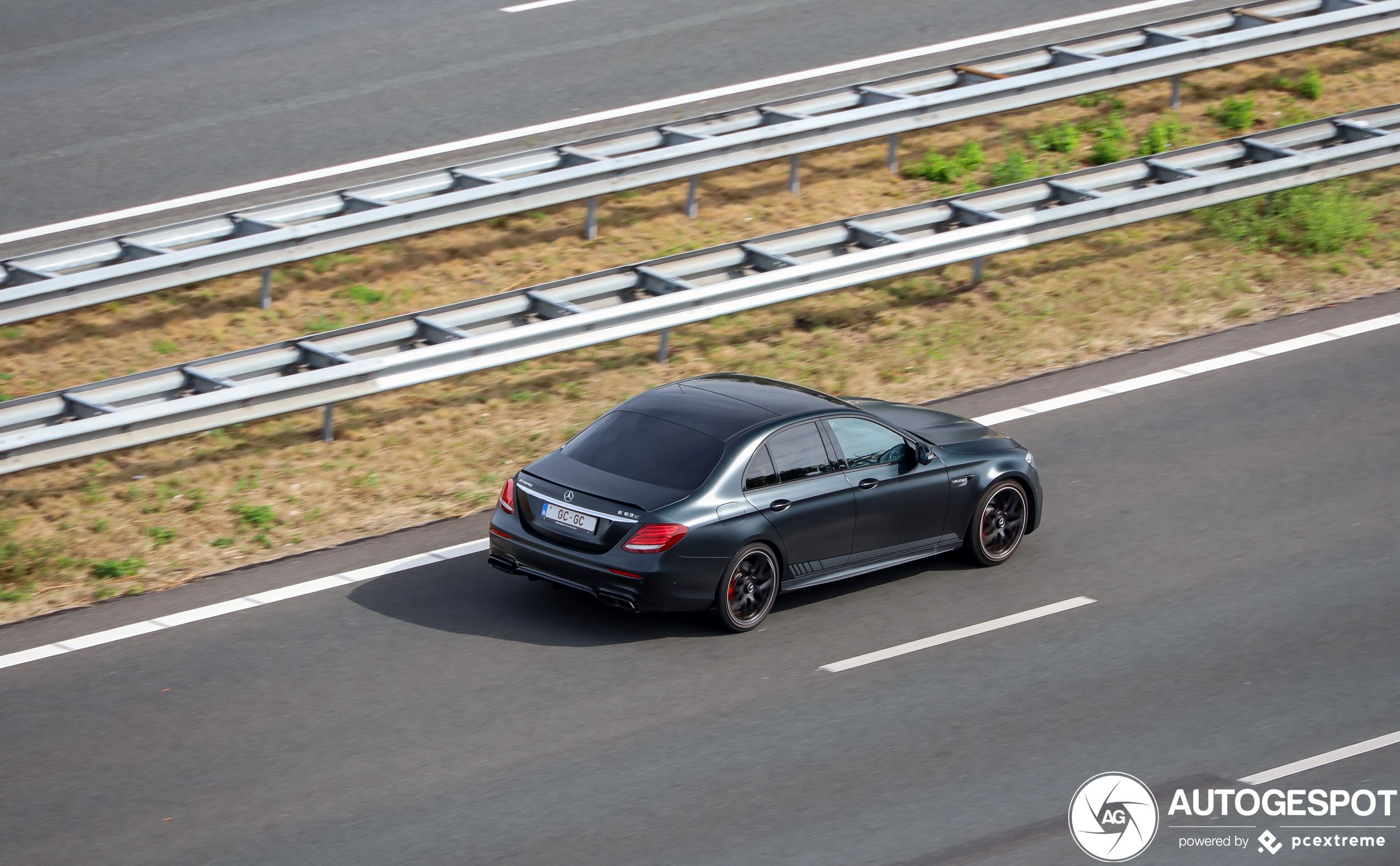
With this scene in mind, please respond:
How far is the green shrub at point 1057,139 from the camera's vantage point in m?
18.0

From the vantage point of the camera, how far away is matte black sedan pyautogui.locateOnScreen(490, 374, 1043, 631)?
987 cm

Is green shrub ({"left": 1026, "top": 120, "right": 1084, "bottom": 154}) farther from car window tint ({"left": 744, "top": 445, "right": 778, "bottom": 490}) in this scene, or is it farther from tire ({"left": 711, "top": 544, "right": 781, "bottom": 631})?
tire ({"left": 711, "top": 544, "right": 781, "bottom": 631})

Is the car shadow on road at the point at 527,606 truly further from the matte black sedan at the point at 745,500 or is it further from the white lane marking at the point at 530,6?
the white lane marking at the point at 530,6

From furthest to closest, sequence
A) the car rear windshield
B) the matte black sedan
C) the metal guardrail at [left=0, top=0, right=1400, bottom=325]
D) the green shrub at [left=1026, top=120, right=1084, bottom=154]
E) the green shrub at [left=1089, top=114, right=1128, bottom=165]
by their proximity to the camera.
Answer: the green shrub at [left=1026, top=120, right=1084, bottom=154] → the green shrub at [left=1089, top=114, right=1128, bottom=165] → the metal guardrail at [left=0, top=0, right=1400, bottom=325] → the car rear windshield → the matte black sedan

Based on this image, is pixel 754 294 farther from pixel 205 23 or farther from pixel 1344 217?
pixel 205 23

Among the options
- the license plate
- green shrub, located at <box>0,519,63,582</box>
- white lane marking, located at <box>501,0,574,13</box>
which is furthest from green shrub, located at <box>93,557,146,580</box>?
white lane marking, located at <box>501,0,574,13</box>

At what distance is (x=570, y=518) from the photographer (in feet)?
33.0

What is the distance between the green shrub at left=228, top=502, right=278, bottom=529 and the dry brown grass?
0.04 meters

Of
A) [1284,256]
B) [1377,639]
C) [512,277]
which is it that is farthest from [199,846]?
[1284,256]

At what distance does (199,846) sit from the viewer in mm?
7859

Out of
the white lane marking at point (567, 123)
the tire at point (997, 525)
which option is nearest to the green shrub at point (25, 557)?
the white lane marking at point (567, 123)

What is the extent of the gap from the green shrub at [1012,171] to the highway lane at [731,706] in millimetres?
5891

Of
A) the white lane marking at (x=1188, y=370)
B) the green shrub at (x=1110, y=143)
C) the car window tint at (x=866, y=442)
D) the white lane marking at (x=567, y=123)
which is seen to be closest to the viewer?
the car window tint at (x=866, y=442)

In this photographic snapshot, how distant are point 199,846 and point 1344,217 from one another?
13.3m
